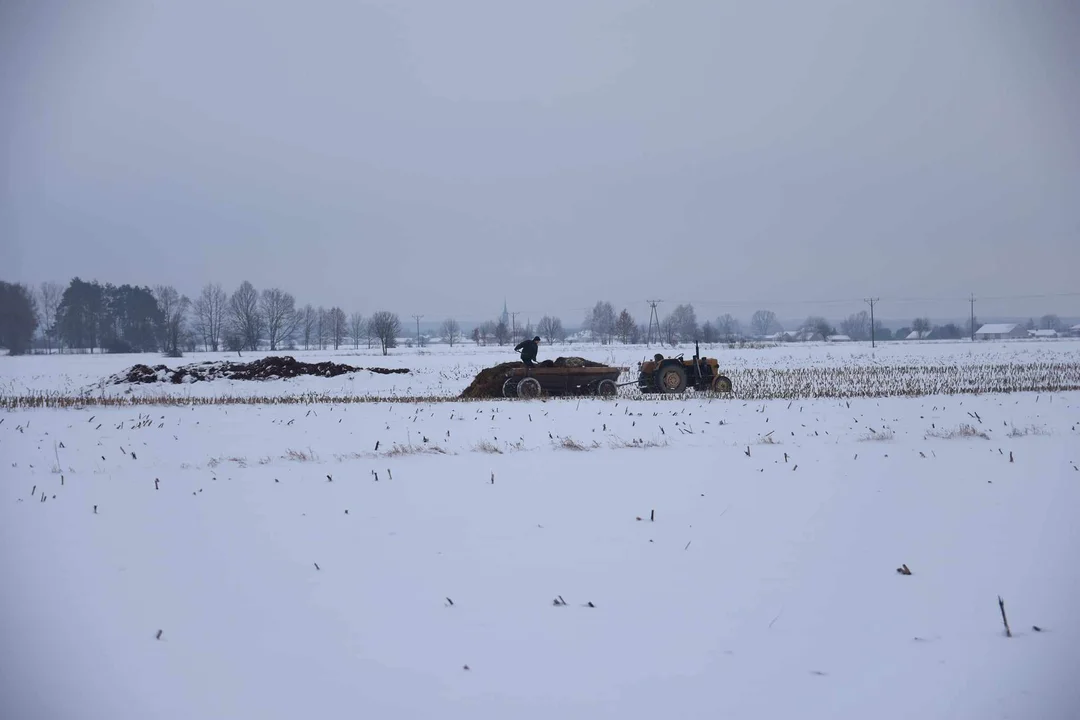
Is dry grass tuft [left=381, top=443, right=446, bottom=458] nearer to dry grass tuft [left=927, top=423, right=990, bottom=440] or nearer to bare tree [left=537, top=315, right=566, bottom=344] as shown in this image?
dry grass tuft [left=927, top=423, right=990, bottom=440]

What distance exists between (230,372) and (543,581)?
2465 cm

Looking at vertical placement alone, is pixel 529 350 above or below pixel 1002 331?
below

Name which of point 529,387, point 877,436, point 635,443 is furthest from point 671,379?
point 635,443

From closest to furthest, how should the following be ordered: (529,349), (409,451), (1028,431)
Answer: (409,451) < (1028,431) < (529,349)

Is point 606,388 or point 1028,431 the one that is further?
point 606,388

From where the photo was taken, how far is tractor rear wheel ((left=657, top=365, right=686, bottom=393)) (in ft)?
59.8

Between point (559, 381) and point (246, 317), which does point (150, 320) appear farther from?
point (559, 381)

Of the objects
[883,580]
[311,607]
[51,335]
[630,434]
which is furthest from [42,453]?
[51,335]

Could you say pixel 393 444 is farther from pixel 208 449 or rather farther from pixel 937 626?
pixel 937 626

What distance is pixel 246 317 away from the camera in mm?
82812

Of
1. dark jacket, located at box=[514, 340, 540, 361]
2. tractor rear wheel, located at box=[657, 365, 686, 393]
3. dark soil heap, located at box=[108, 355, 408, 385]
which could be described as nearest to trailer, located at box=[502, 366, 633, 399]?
dark jacket, located at box=[514, 340, 540, 361]

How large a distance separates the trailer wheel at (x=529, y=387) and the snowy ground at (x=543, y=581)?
25.0 ft

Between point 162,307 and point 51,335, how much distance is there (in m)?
17.9

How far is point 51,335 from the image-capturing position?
77.4m
